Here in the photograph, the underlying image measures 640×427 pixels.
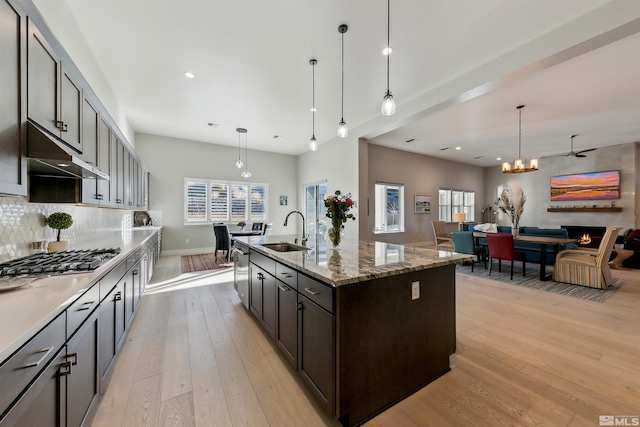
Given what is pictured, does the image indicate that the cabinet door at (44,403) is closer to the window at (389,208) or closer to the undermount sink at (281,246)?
the undermount sink at (281,246)

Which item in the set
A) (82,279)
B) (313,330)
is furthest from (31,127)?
(313,330)

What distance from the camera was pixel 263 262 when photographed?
8.06 ft

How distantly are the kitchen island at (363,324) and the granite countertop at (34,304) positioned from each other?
1.15 m

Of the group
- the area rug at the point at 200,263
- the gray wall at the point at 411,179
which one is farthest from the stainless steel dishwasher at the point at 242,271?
the gray wall at the point at 411,179

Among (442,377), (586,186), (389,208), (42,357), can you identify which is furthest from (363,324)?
(586,186)

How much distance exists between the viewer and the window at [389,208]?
7.74m

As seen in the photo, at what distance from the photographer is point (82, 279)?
1.43 meters

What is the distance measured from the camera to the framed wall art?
27.1 ft

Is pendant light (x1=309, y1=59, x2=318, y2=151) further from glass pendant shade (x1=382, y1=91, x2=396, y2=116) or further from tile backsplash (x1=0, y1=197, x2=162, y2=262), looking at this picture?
tile backsplash (x1=0, y1=197, x2=162, y2=262)

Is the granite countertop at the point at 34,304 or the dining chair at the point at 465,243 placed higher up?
the granite countertop at the point at 34,304

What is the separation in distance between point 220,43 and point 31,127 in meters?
2.34

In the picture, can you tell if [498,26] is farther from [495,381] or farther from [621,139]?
[621,139]

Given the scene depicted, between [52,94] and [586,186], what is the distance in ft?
38.1

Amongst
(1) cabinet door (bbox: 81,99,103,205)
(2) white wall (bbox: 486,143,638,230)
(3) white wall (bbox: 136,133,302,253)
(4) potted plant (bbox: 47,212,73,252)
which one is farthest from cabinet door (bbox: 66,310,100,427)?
(2) white wall (bbox: 486,143,638,230)
